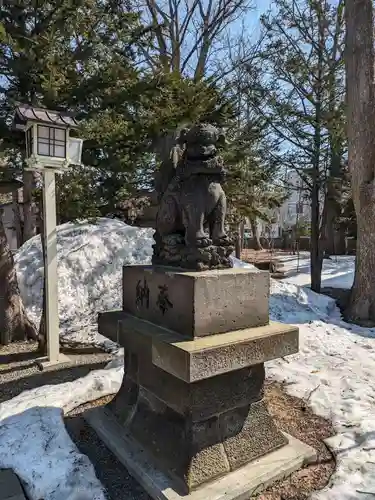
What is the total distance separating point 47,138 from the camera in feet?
13.6

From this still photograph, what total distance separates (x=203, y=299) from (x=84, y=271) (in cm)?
505

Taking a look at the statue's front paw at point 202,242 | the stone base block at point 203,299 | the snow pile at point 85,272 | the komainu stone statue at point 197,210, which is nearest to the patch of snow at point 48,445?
the stone base block at point 203,299

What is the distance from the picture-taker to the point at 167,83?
16.5 feet

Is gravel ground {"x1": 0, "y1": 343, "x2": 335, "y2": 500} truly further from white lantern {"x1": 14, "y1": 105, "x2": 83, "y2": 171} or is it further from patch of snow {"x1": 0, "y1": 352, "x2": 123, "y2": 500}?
white lantern {"x1": 14, "y1": 105, "x2": 83, "y2": 171}

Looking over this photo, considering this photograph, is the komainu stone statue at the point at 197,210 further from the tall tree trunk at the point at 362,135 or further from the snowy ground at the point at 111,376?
the tall tree trunk at the point at 362,135

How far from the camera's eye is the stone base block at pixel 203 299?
2.17m

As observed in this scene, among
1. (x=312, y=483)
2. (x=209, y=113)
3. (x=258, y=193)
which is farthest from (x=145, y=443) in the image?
(x=258, y=193)

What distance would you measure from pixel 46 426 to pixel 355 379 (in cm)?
326

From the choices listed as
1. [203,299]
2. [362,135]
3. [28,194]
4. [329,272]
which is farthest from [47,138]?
[329,272]

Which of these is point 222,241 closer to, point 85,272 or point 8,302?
point 8,302

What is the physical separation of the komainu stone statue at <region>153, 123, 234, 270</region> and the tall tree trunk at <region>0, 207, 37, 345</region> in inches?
153

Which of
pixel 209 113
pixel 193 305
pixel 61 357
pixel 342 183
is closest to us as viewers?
pixel 193 305

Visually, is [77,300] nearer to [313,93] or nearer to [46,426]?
[46,426]

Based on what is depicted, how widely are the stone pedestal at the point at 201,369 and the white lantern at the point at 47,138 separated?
2322mm
